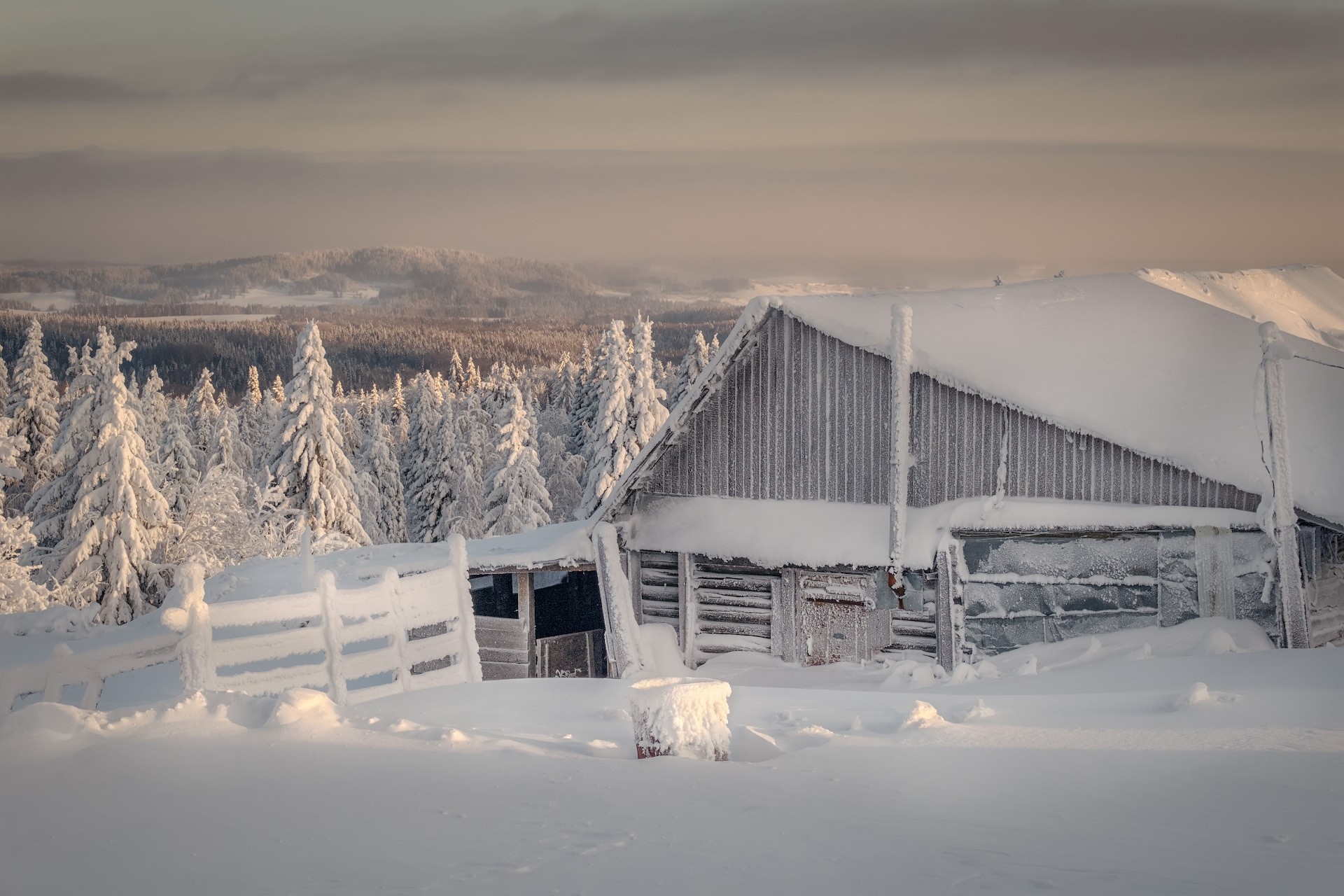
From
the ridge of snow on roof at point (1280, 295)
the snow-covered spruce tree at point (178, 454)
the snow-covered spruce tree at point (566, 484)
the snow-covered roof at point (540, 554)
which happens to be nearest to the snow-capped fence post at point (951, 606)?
the snow-covered roof at point (540, 554)

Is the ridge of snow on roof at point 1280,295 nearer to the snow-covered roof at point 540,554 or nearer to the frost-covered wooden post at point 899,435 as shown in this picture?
the frost-covered wooden post at point 899,435

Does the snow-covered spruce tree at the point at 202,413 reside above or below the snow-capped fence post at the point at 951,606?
above

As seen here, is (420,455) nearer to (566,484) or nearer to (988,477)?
(566,484)

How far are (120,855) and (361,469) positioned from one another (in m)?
56.0

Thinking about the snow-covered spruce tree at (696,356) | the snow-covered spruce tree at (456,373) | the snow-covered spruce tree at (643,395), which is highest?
the snow-covered spruce tree at (456,373)

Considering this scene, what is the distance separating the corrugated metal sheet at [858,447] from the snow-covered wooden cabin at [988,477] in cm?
3

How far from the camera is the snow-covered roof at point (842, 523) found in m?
14.7

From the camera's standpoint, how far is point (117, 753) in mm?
8219

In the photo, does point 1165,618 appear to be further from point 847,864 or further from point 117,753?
point 117,753

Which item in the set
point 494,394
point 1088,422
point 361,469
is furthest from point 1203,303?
A: point 494,394

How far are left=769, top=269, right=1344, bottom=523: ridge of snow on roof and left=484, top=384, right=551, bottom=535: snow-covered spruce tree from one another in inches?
1165

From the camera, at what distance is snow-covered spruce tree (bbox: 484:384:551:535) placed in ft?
152

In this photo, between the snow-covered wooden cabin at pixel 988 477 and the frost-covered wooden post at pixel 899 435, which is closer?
the snow-covered wooden cabin at pixel 988 477

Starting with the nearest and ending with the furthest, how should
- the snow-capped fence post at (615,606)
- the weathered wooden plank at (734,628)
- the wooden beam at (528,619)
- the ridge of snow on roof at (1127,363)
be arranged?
1. the ridge of snow on roof at (1127,363)
2. the snow-capped fence post at (615,606)
3. the weathered wooden plank at (734,628)
4. the wooden beam at (528,619)
